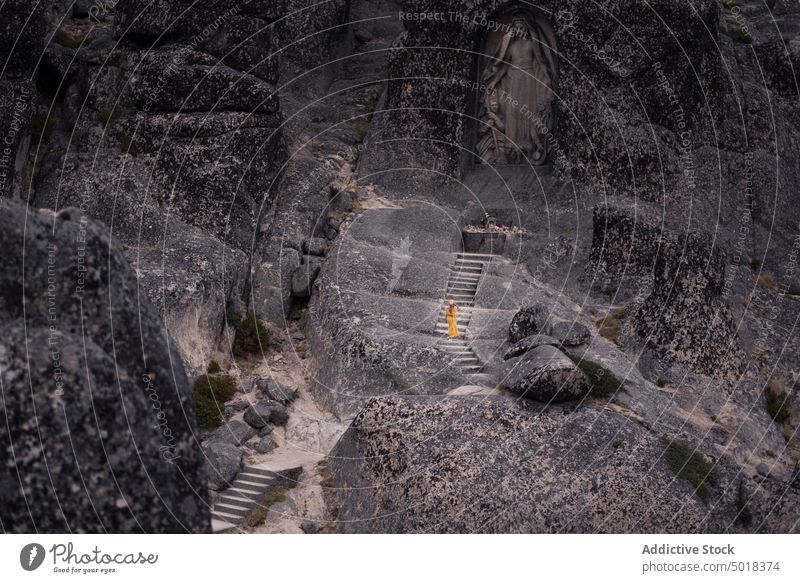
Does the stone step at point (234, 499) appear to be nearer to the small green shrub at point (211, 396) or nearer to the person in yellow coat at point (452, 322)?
the small green shrub at point (211, 396)

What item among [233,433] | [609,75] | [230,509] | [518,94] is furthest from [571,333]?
[518,94]

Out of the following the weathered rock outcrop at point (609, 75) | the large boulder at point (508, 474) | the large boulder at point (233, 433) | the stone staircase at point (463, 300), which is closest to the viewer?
the large boulder at point (508, 474)

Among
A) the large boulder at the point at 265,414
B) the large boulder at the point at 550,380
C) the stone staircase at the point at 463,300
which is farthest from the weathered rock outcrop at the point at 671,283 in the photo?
the large boulder at the point at 265,414

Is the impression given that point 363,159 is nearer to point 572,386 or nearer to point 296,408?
point 296,408

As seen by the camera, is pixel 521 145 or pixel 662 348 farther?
pixel 521 145

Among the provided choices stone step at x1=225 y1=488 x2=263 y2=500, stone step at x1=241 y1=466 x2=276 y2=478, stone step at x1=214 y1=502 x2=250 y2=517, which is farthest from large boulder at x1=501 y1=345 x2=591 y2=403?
stone step at x1=214 y1=502 x2=250 y2=517

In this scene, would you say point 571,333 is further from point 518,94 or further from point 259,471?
point 518,94
